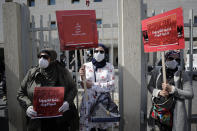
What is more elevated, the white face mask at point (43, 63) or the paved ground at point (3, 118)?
the white face mask at point (43, 63)

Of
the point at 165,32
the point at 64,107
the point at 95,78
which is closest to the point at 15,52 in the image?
the point at 64,107

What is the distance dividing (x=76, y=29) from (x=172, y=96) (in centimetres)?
174

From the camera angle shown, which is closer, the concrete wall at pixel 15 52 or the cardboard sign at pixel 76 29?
the cardboard sign at pixel 76 29

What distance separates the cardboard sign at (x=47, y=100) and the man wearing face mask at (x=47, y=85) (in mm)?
95

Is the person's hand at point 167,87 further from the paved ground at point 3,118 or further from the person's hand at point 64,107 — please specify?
the paved ground at point 3,118

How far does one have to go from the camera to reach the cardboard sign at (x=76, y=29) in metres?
2.17

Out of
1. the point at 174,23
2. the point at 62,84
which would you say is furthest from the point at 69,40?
the point at 174,23

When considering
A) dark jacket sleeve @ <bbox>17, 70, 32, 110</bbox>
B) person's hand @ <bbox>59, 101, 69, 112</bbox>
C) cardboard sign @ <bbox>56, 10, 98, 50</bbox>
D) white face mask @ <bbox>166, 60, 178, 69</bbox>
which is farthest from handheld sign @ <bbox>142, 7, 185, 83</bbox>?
dark jacket sleeve @ <bbox>17, 70, 32, 110</bbox>

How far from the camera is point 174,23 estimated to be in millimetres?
2014

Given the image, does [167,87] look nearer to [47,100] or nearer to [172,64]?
[172,64]

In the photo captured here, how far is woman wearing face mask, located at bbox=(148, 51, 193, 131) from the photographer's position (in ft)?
7.06

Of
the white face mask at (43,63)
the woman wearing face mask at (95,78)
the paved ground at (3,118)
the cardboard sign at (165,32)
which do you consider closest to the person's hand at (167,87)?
the cardboard sign at (165,32)

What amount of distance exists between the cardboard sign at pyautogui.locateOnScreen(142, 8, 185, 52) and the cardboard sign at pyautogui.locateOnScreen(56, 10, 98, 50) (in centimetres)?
82

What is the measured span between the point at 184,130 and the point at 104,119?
1.18 metres
